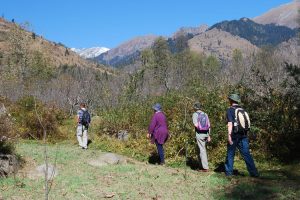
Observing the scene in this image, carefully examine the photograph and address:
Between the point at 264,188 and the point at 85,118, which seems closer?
the point at 264,188

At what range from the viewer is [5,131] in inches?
475

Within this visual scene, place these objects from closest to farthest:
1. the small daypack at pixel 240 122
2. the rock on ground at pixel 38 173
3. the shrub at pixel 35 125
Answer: the rock on ground at pixel 38 173
the small daypack at pixel 240 122
the shrub at pixel 35 125

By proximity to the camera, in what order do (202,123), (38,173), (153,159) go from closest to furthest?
1. (38,173)
2. (202,123)
3. (153,159)

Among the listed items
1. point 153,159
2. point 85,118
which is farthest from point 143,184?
point 85,118

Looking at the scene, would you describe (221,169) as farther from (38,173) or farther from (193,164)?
(38,173)

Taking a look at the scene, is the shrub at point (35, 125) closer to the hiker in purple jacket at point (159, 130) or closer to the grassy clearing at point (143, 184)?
the hiker in purple jacket at point (159, 130)

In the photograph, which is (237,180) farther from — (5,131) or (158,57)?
(158,57)

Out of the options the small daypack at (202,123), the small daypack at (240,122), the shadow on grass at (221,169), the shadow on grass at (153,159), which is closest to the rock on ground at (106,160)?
the shadow on grass at (153,159)

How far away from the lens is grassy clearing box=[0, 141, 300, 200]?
9.41 metres

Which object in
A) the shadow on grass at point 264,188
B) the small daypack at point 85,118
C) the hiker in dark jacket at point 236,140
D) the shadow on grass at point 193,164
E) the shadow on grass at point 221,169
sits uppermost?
the small daypack at point 85,118

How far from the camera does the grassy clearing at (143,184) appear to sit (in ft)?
30.9

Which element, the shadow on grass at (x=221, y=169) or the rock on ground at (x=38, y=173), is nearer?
the rock on ground at (x=38, y=173)

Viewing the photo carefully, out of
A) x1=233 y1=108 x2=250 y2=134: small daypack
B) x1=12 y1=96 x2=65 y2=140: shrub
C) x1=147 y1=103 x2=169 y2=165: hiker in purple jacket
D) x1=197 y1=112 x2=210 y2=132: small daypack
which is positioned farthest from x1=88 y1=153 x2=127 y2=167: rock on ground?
x1=12 y1=96 x2=65 y2=140: shrub

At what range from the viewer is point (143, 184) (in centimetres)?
1012
